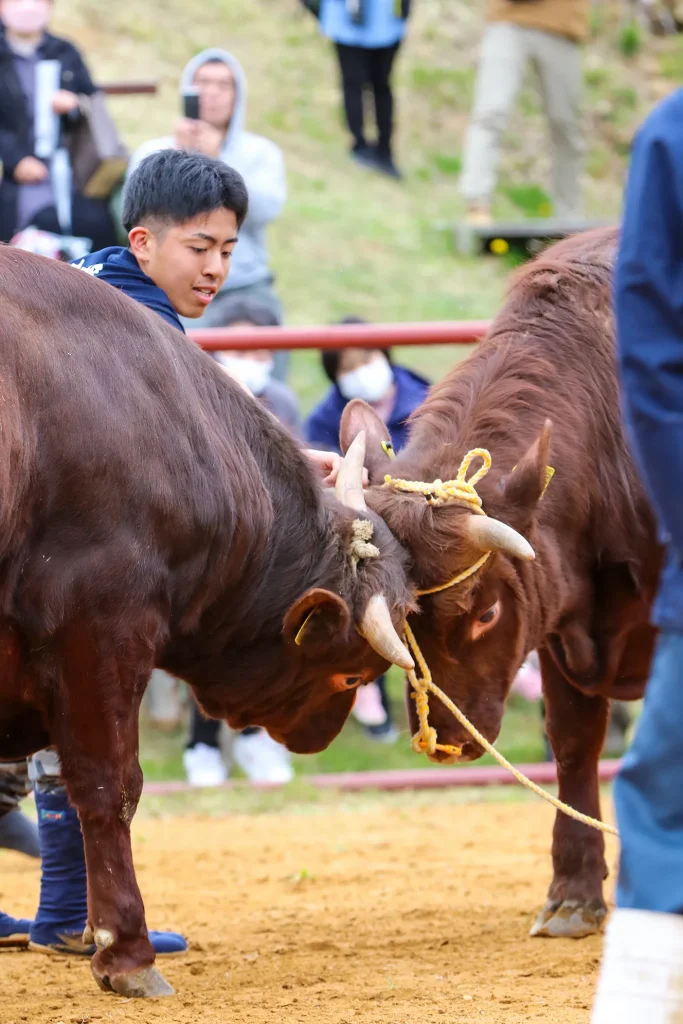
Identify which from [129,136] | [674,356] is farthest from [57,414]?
[129,136]

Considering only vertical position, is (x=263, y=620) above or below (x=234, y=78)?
below

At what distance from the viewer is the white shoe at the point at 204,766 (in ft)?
24.3

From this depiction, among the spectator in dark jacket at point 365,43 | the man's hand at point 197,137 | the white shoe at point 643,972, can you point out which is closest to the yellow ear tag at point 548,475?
the white shoe at point 643,972

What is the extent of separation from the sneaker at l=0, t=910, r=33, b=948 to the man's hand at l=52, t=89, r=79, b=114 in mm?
5469

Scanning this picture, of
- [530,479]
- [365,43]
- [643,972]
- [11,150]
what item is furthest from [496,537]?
[365,43]

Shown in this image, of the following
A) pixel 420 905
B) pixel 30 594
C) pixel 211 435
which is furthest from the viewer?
pixel 420 905

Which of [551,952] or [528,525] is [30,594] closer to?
[528,525]

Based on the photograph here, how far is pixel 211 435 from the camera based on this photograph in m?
4.04

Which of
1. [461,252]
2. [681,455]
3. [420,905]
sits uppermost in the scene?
[681,455]

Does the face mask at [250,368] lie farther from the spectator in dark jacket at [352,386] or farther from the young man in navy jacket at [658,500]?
the young man in navy jacket at [658,500]

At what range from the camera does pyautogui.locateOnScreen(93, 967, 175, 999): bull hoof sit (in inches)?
155

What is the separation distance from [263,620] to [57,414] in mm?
922

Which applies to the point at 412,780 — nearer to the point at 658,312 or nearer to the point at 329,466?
the point at 329,466

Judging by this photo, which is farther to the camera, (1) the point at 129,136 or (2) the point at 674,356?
(1) the point at 129,136
